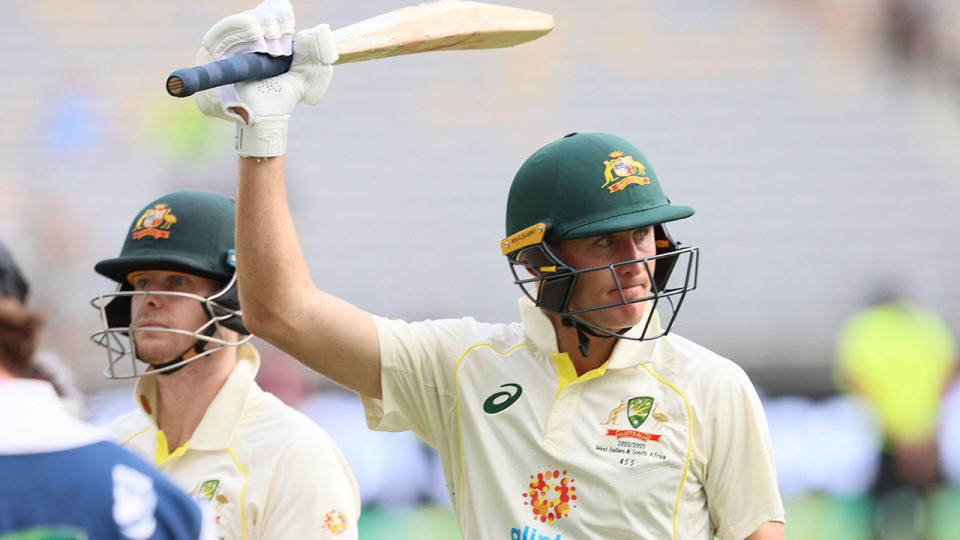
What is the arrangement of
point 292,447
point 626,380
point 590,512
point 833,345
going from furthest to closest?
point 833,345 < point 292,447 < point 626,380 < point 590,512

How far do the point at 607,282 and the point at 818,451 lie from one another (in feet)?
15.8

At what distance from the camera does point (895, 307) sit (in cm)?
750

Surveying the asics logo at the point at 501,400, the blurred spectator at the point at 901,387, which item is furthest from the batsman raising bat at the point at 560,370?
the blurred spectator at the point at 901,387

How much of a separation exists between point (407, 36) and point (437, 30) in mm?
111

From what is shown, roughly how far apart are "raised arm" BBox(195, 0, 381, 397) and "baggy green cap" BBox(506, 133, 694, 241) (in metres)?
0.57

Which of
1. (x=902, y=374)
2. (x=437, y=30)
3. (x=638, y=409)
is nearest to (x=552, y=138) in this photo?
(x=902, y=374)

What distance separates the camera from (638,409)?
8.37ft

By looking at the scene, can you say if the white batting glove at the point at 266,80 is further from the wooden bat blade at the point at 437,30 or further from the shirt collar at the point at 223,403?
the shirt collar at the point at 223,403

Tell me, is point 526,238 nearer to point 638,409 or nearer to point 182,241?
point 638,409

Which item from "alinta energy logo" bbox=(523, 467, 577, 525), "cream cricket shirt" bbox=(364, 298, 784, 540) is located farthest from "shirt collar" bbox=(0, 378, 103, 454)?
"alinta energy logo" bbox=(523, 467, 577, 525)

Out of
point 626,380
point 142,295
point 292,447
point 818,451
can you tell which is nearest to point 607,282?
point 626,380

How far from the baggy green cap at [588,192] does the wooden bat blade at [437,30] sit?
31 cm

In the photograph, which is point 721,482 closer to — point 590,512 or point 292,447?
point 590,512

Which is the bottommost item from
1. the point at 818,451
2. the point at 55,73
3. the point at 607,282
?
the point at 818,451
